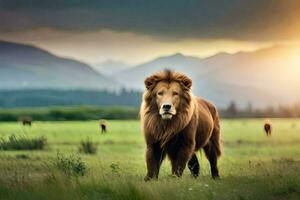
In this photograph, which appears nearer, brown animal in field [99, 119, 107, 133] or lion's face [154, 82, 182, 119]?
lion's face [154, 82, 182, 119]

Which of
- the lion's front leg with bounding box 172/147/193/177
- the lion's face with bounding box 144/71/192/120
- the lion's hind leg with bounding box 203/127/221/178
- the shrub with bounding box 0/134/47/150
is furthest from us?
the shrub with bounding box 0/134/47/150

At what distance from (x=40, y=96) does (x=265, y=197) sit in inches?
910

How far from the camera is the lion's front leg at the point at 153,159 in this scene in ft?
40.9

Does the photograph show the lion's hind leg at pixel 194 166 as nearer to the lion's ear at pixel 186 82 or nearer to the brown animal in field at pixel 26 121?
the lion's ear at pixel 186 82

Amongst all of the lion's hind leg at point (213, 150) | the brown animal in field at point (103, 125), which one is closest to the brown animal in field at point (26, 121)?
the brown animal in field at point (103, 125)

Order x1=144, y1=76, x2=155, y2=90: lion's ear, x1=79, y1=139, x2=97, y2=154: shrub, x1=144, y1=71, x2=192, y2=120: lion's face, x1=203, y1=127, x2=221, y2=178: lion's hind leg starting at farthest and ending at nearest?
x1=79, y1=139, x2=97, y2=154: shrub → x1=203, y1=127, x2=221, y2=178: lion's hind leg → x1=144, y1=76, x2=155, y2=90: lion's ear → x1=144, y1=71, x2=192, y2=120: lion's face

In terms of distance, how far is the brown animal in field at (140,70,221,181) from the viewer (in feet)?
40.4

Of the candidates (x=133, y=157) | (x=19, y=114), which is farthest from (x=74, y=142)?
(x=19, y=114)

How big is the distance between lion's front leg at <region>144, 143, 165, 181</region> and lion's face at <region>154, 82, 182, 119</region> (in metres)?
0.58

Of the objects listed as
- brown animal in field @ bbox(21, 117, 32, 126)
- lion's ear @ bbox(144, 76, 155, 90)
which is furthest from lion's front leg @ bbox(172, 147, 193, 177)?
brown animal in field @ bbox(21, 117, 32, 126)

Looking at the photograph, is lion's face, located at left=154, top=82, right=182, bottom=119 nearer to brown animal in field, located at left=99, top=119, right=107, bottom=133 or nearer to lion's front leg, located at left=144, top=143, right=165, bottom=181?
lion's front leg, located at left=144, top=143, right=165, bottom=181

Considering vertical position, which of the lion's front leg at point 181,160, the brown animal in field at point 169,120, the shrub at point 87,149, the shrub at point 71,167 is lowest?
the shrub at point 87,149

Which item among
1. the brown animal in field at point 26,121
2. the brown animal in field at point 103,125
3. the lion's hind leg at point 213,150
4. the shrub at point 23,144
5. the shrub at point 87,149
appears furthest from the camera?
the brown animal in field at point 26,121

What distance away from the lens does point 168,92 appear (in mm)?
12281
